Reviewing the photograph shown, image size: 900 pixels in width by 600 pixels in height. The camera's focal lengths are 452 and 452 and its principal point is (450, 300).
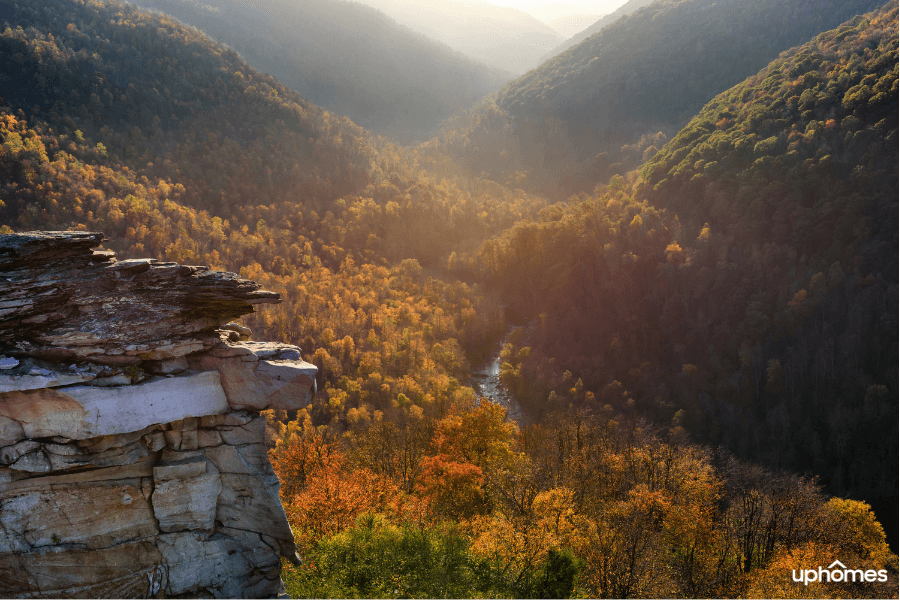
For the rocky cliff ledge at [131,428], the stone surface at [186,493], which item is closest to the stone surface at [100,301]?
the rocky cliff ledge at [131,428]

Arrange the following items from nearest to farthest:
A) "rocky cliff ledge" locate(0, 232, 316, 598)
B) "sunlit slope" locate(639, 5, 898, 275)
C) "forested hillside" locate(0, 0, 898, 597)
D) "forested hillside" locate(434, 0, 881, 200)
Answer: "rocky cliff ledge" locate(0, 232, 316, 598), "forested hillside" locate(0, 0, 898, 597), "sunlit slope" locate(639, 5, 898, 275), "forested hillside" locate(434, 0, 881, 200)

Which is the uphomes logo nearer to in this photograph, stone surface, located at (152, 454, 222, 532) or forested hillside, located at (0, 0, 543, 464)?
stone surface, located at (152, 454, 222, 532)

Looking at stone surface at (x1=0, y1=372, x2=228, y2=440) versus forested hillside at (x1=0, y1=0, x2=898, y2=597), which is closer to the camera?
stone surface at (x1=0, y1=372, x2=228, y2=440)

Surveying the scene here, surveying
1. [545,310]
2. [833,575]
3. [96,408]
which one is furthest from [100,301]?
[545,310]

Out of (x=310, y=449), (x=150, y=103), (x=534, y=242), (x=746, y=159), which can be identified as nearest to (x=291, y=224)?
(x=150, y=103)

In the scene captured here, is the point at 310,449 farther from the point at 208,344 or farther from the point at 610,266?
the point at 610,266

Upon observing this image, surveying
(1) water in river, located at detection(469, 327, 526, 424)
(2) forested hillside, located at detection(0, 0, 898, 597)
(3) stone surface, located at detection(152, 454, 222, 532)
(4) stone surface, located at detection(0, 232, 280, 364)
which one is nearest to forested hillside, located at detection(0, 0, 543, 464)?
(2) forested hillside, located at detection(0, 0, 898, 597)
